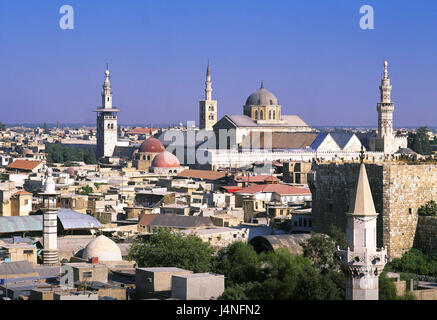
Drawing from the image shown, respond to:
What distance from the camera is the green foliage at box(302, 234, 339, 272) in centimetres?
2075

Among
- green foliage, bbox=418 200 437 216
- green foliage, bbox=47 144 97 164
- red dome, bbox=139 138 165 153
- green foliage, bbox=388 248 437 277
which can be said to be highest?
red dome, bbox=139 138 165 153

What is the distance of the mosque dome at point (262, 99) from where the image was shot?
3578 inches

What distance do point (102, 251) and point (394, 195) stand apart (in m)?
6.73

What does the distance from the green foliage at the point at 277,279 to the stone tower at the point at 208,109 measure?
249 ft

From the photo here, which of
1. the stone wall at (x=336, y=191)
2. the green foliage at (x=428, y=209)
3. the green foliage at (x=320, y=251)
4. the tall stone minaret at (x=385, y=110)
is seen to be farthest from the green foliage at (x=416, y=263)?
the tall stone minaret at (x=385, y=110)

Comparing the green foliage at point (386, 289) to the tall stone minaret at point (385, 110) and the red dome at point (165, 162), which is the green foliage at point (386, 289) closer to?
the red dome at point (165, 162)

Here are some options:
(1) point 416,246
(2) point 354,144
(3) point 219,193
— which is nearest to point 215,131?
(2) point 354,144

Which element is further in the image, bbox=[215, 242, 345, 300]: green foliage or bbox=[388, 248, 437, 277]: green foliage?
bbox=[388, 248, 437, 277]: green foliage

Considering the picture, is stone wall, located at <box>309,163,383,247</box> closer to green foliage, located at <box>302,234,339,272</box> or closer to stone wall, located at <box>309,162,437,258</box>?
stone wall, located at <box>309,162,437,258</box>

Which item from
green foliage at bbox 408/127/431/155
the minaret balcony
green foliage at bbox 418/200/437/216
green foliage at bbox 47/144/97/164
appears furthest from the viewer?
green foliage at bbox 47/144/97/164

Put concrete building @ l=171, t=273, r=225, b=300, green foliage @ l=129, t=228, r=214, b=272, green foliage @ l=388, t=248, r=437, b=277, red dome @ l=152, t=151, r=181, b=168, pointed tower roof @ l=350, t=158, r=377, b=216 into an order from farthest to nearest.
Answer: red dome @ l=152, t=151, r=181, b=168, green foliage @ l=388, t=248, r=437, b=277, green foliage @ l=129, t=228, r=214, b=272, concrete building @ l=171, t=273, r=225, b=300, pointed tower roof @ l=350, t=158, r=377, b=216

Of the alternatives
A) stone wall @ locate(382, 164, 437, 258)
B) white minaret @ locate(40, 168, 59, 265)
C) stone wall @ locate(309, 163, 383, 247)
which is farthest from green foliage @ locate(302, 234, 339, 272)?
white minaret @ locate(40, 168, 59, 265)

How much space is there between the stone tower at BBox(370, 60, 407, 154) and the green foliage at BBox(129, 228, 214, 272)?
54.4 metres

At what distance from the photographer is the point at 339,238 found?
22.3 m
